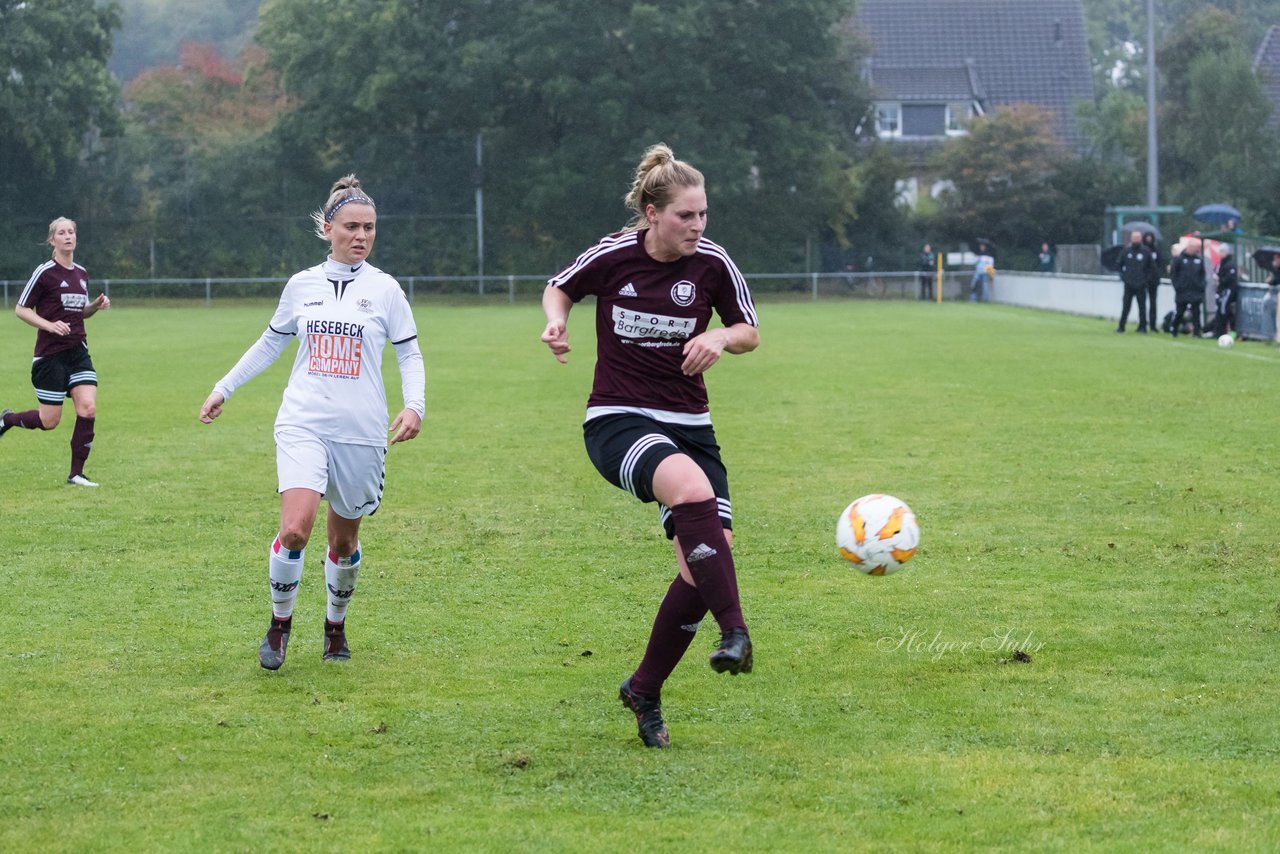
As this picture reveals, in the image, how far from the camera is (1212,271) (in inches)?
1160

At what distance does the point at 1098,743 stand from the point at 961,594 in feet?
8.54

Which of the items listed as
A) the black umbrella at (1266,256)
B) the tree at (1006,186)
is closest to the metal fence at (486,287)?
the tree at (1006,186)

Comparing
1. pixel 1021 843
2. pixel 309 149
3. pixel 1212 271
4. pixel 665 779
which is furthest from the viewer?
pixel 309 149

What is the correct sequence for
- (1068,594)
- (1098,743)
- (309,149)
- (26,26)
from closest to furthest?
(1098,743)
(1068,594)
(26,26)
(309,149)

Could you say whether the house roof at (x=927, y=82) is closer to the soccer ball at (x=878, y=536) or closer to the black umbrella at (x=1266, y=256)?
the black umbrella at (x=1266, y=256)

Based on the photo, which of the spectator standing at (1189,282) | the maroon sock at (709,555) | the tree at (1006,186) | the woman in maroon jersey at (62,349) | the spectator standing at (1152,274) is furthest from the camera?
the tree at (1006,186)

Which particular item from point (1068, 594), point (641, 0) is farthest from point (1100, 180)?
point (1068, 594)

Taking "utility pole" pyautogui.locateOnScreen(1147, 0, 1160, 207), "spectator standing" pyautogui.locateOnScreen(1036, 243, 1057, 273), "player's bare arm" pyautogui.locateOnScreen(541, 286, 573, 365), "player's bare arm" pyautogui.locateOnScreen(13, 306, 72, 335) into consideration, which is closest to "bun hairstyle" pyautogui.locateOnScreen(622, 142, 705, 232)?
"player's bare arm" pyautogui.locateOnScreen(541, 286, 573, 365)

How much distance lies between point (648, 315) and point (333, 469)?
5.21 ft

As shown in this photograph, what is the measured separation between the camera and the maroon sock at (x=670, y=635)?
548 centimetres

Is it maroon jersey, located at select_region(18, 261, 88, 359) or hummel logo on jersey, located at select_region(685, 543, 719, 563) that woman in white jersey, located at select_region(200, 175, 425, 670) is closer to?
hummel logo on jersey, located at select_region(685, 543, 719, 563)

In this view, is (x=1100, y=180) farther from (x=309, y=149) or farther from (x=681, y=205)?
(x=681, y=205)

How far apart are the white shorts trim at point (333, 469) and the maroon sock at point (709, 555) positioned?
169 centimetres

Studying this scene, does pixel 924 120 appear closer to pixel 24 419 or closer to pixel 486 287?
pixel 486 287
